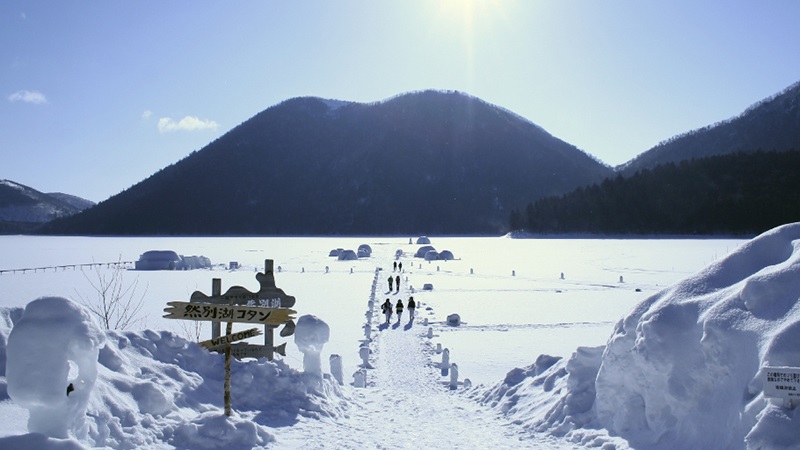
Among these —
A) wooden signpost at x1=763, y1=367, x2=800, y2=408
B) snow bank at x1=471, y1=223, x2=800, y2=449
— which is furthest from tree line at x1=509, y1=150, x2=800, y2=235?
wooden signpost at x1=763, y1=367, x2=800, y2=408

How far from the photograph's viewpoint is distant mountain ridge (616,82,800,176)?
576 ft

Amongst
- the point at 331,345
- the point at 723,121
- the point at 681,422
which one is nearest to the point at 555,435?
the point at 681,422

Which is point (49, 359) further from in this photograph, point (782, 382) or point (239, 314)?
point (782, 382)

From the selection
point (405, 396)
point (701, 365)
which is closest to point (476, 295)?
point (405, 396)

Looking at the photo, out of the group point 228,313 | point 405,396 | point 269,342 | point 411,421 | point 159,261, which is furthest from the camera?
point 159,261

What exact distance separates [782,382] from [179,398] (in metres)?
7.11

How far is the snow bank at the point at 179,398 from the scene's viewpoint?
6312 mm

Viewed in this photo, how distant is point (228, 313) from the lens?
764 centimetres

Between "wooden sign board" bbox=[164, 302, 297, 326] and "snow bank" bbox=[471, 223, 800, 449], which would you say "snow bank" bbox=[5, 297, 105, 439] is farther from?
"snow bank" bbox=[471, 223, 800, 449]

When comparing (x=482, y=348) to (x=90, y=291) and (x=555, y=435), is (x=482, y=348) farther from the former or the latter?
(x=90, y=291)

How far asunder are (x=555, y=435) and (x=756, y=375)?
2866mm

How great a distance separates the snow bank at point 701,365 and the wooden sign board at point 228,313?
413 cm

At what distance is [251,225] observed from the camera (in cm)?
17600

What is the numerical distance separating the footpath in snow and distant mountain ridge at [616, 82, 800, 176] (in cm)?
17472
